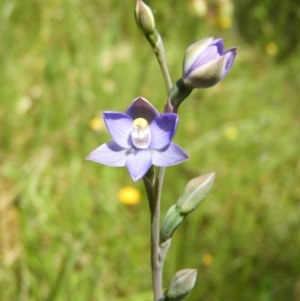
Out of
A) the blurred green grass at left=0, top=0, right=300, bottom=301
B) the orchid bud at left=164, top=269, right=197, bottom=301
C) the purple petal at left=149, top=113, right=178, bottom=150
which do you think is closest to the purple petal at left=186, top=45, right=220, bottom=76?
the purple petal at left=149, top=113, right=178, bottom=150

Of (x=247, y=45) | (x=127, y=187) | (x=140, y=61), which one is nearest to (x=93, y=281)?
(x=127, y=187)

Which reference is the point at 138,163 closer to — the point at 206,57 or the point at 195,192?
the point at 195,192

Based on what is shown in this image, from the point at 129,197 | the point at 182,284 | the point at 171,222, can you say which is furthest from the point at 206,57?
the point at 129,197

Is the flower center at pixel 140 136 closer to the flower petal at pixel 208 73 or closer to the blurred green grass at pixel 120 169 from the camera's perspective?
the flower petal at pixel 208 73

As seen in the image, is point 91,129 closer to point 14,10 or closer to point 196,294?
point 196,294

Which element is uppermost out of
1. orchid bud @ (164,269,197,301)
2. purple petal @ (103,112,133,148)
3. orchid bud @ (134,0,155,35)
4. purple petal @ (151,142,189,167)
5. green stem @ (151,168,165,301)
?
orchid bud @ (134,0,155,35)

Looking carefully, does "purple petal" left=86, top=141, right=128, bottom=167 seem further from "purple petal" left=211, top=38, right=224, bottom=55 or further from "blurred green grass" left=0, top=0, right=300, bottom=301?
"blurred green grass" left=0, top=0, right=300, bottom=301
